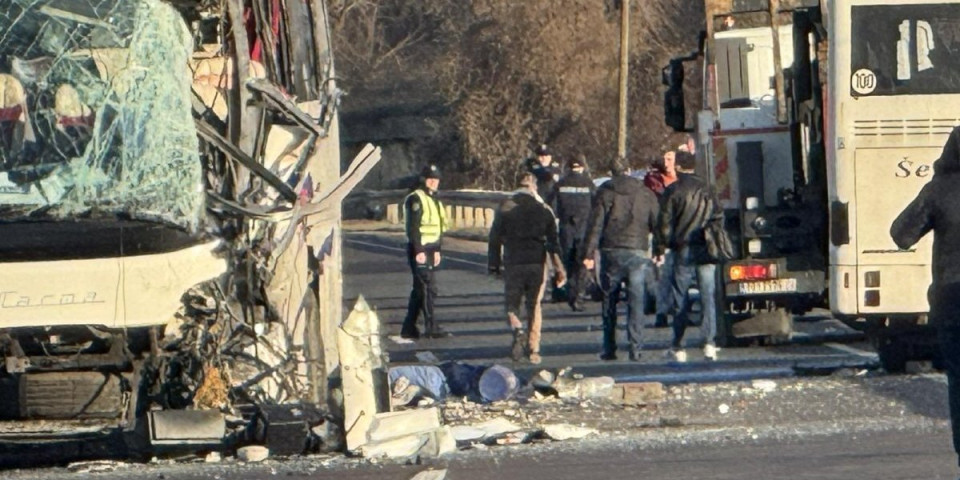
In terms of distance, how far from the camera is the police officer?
17.0 metres

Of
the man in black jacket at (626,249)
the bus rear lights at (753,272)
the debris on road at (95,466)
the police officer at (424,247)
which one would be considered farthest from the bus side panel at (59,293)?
the police officer at (424,247)

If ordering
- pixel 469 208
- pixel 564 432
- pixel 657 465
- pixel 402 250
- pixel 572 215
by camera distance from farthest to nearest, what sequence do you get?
pixel 469 208
pixel 402 250
pixel 572 215
pixel 564 432
pixel 657 465

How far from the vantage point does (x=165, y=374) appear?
9.12 m

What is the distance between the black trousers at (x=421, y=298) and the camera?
16.9 m

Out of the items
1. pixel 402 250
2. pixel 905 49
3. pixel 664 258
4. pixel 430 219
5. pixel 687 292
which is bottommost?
pixel 402 250

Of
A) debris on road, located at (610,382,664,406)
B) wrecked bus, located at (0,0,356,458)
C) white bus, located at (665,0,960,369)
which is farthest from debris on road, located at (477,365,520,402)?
white bus, located at (665,0,960,369)

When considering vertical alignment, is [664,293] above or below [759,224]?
below

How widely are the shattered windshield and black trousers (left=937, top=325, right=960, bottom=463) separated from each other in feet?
11.5

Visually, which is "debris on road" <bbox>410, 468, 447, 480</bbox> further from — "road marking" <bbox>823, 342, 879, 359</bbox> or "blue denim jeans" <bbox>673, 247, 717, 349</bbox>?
"road marking" <bbox>823, 342, 879, 359</bbox>

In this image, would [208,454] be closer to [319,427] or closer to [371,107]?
[319,427]

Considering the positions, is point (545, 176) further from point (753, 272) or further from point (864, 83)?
point (864, 83)

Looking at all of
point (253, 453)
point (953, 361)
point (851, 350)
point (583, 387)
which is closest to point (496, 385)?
point (583, 387)

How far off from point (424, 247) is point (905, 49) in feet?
20.1

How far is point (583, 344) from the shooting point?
16406 millimetres
